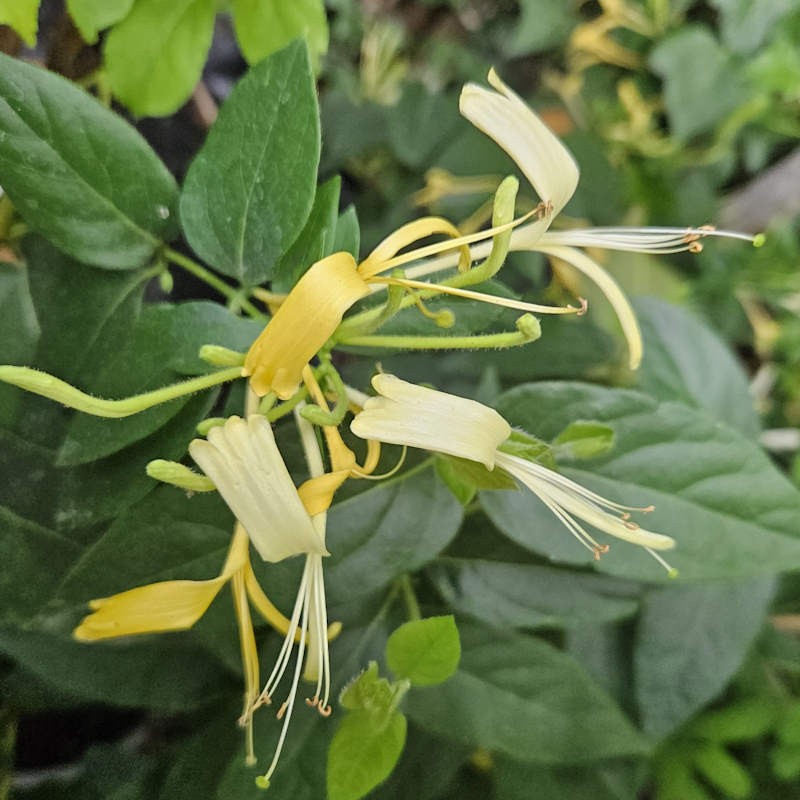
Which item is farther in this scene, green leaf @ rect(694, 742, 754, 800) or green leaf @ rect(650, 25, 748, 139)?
green leaf @ rect(650, 25, 748, 139)

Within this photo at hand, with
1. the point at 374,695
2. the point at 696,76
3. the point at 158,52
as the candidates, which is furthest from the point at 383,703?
the point at 696,76

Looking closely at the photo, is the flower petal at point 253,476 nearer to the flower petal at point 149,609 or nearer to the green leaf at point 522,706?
the flower petal at point 149,609

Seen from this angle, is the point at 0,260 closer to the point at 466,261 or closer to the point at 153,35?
the point at 153,35

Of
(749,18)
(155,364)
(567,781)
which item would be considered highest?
(749,18)

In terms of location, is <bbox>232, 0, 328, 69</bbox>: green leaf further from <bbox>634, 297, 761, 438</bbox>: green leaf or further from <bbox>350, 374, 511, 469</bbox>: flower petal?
<bbox>634, 297, 761, 438</bbox>: green leaf

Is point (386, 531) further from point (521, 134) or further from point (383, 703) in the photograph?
point (521, 134)

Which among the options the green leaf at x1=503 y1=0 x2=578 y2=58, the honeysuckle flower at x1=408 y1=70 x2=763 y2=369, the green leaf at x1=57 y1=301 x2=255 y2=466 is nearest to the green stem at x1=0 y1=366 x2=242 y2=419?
the green leaf at x1=57 y1=301 x2=255 y2=466

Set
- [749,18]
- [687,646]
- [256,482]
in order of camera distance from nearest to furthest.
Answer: [256,482] < [687,646] < [749,18]
